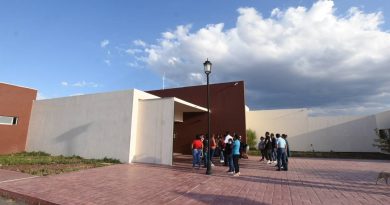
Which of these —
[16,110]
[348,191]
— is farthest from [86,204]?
[16,110]

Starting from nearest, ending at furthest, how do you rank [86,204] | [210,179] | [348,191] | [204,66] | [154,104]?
1. [86,204]
2. [348,191]
3. [210,179]
4. [204,66]
5. [154,104]

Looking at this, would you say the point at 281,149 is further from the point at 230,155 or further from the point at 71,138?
the point at 71,138

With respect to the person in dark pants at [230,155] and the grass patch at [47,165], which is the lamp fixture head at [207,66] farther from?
the grass patch at [47,165]

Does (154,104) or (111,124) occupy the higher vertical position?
(154,104)

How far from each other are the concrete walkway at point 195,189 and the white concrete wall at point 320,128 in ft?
45.1

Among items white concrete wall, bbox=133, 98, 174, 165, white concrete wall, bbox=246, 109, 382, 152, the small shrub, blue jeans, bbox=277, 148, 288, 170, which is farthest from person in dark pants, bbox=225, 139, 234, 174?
white concrete wall, bbox=246, 109, 382, 152

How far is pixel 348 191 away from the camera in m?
7.16

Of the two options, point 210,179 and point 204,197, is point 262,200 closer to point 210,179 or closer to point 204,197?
point 204,197

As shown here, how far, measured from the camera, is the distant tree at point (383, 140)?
1866cm

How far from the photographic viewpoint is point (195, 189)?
732 cm

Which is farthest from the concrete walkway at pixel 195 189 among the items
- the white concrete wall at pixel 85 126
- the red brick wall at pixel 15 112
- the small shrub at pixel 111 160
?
the red brick wall at pixel 15 112

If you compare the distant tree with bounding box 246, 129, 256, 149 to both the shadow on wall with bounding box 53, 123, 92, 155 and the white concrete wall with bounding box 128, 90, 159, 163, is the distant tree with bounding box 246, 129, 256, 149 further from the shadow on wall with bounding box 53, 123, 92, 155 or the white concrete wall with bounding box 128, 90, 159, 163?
the shadow on wall with bounding box 53, 123, 92, 155

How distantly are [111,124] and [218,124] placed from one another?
7.31 metres

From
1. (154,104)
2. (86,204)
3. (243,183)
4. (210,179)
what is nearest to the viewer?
(86,204)
